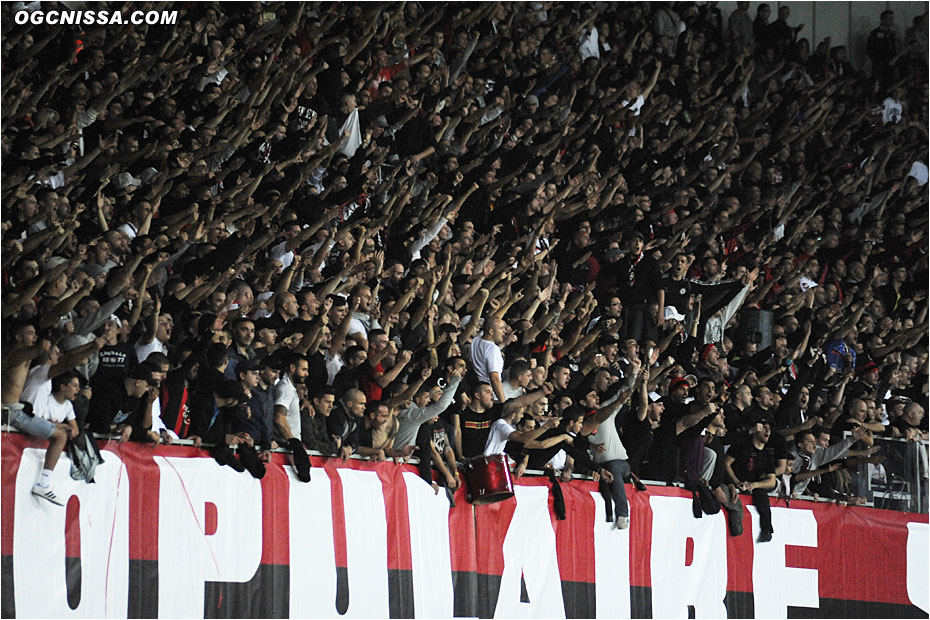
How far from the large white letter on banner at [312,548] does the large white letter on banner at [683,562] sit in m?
2.71

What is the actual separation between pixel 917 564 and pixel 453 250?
457cm

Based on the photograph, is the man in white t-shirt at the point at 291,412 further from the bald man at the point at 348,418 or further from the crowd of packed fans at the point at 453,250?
the bald man at the point at 348,418

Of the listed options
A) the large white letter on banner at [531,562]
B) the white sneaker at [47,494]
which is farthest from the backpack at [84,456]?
the large white letter on banner at [531,562]

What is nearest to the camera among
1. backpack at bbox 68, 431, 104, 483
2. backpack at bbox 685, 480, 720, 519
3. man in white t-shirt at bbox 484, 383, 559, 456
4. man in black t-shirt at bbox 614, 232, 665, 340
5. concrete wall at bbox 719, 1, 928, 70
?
backpack at bbox 68, 431, 104, 483

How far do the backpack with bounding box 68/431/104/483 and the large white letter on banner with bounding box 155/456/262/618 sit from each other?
16.2 inches

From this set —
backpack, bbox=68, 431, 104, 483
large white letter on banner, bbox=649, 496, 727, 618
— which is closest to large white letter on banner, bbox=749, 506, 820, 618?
large white letter on banner, bbox=649, 496, 727, 618

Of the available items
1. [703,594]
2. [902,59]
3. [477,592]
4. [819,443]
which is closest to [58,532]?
[477,592]

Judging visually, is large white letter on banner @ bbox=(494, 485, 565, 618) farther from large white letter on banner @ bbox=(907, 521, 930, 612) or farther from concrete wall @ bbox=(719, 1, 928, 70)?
concrete wall @ bbox=(719, 1, 928, 70)

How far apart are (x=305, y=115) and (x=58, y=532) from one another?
5575mm

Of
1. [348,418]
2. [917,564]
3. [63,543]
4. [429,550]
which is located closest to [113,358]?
[63,543]

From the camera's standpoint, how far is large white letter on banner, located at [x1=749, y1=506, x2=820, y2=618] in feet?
36.6

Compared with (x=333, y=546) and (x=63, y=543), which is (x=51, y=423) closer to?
(x=63, y=543)

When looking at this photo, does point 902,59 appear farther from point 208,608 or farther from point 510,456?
point 208,608

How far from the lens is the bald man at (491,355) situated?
10.7m
